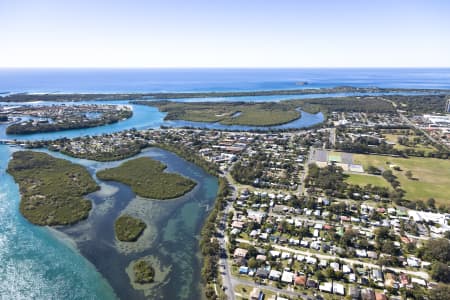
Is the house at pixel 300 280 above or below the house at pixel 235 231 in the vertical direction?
below

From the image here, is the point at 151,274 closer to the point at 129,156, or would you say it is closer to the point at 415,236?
the point at 415,236

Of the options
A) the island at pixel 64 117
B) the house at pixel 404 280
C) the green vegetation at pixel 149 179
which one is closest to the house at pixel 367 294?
the house at pixel 404 280

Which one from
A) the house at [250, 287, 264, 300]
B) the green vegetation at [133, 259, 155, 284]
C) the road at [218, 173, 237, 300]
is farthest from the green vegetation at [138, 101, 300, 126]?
the house at [250, 287, 264, 300]

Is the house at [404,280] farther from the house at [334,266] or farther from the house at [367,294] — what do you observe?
the house at [334,266]

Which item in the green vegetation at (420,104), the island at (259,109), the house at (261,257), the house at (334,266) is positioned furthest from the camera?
the green vegetation at (420,104)

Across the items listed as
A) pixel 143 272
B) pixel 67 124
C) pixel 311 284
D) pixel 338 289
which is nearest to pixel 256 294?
pixel 311 284

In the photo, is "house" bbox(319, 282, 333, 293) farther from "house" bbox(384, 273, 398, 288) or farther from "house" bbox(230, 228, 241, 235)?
"house" bbox(230, 228, 241, 235)

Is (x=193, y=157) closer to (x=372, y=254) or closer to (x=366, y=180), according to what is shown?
(x=366, y=180)
